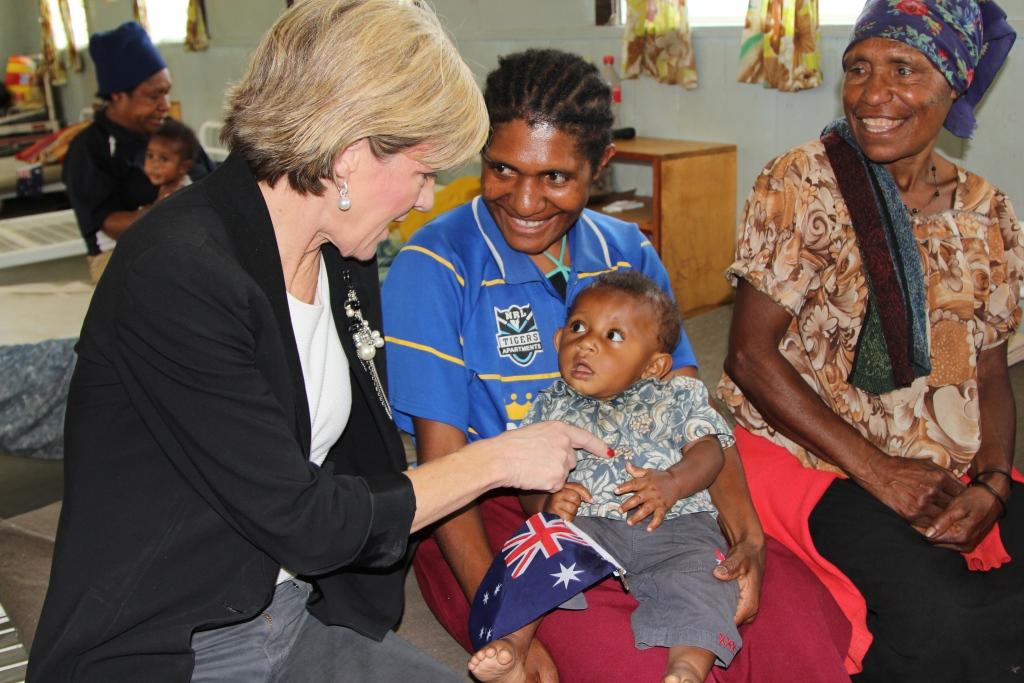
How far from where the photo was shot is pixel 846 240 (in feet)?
6.75

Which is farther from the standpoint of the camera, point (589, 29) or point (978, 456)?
point (589, 29)

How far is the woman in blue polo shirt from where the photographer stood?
71.9 inches

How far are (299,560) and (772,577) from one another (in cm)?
94

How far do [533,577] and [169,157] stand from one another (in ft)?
11.5

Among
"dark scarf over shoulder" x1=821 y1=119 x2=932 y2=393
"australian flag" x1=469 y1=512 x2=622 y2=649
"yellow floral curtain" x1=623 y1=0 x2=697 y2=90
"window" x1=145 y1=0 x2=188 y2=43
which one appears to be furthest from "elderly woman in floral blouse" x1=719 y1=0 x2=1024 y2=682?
"window" x1=145 y1=0 x2=188 y2=43

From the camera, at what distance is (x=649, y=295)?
1.90 meters

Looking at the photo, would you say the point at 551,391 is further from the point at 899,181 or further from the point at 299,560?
the point at 899,181

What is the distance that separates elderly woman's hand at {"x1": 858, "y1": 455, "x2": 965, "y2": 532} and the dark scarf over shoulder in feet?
0.55

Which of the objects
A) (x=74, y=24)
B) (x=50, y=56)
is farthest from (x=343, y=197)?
(x=50, y=56)

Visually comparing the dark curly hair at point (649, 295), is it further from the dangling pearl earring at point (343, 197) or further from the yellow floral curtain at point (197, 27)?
the yellow floral curtain at point (197, 27)

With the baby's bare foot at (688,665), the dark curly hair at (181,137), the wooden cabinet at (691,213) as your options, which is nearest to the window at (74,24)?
the dark curly hair at (181,137)

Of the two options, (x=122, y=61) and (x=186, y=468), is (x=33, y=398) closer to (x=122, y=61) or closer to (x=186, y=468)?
(x=122, y=61)

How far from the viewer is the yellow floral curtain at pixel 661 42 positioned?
16.3 ft

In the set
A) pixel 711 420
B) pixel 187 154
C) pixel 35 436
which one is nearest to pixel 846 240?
pixel 711 420
